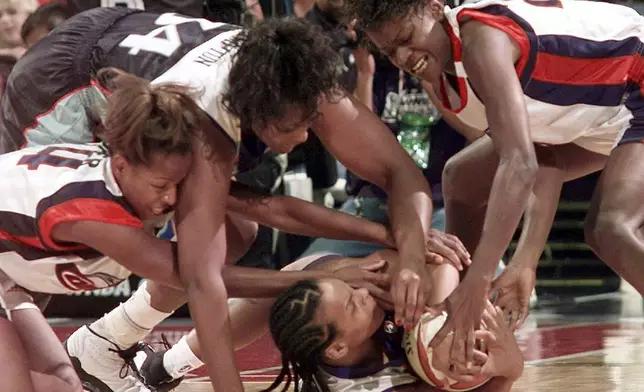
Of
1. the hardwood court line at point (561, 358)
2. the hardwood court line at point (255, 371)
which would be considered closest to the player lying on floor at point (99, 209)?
the hardwood court line at point (255, 371)

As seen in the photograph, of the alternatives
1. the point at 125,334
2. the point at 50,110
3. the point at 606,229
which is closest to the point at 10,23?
the point at 50,110

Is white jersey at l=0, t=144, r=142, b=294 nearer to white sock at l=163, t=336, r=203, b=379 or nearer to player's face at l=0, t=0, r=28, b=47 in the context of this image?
white sock at l=163, t=336, r=203, b=379

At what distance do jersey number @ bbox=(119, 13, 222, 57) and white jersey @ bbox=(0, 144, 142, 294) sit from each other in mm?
415

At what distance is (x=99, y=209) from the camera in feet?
10.8

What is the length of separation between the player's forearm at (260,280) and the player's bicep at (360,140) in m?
0.45

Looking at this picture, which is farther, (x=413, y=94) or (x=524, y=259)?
(x=413, y=94)

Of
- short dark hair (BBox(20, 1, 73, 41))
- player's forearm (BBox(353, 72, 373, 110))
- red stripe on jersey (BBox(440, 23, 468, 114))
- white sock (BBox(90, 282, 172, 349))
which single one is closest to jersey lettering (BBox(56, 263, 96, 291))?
white sock (BBox(90, 282, 172, 349))

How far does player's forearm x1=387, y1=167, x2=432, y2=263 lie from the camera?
139 inches

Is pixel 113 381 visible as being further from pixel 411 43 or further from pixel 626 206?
pixel 626 206

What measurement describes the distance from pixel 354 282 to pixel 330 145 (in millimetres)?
511

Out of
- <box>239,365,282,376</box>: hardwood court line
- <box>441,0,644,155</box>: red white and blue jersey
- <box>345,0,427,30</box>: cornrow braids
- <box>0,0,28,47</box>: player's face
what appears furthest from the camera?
<box>0,0,28,47</box>: player's face

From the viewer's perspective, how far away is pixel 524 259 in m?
3.89

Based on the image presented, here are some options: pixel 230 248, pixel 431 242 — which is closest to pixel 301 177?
pixel 230 248

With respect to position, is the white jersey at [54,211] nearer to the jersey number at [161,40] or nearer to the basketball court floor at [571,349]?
the jersey number at [161,40]
